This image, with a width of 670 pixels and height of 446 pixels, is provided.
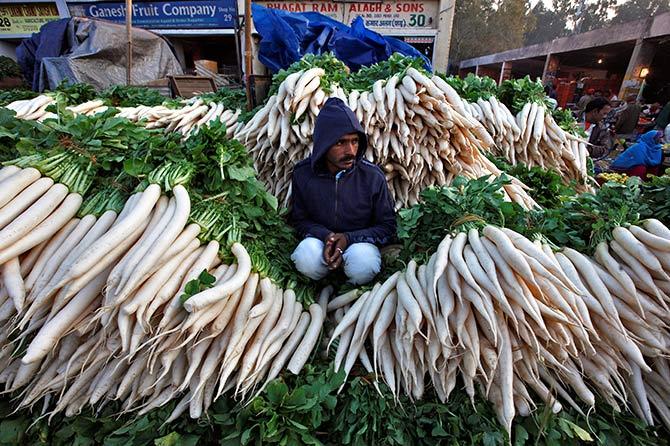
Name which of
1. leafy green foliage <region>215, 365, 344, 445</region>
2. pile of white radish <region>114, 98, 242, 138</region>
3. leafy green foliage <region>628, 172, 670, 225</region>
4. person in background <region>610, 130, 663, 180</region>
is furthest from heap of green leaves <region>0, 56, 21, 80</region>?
person in background <region>610, 130, 663, 180</region>

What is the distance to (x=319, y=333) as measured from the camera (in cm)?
175

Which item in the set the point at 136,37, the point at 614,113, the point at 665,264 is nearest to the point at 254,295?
the point at 665,264

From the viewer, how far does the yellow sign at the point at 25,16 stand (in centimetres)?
1152

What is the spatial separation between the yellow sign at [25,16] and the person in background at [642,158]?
51.6 ft

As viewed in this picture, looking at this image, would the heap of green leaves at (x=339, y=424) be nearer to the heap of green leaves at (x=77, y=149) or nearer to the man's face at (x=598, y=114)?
the heap of green leaves at (x=77, y=149)

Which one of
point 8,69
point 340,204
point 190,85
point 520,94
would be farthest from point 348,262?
point 8,69

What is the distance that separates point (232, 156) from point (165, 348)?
97 centimetres

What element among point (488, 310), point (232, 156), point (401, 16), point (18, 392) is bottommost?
point (18, 392)

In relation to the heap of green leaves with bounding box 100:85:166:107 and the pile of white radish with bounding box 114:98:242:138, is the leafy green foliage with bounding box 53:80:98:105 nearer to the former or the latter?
the heap of green leaves with bounding box 100:85:166:107

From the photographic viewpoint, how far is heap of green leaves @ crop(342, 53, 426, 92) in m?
2.74

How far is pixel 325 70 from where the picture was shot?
9.86ft

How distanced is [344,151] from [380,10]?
8.81m

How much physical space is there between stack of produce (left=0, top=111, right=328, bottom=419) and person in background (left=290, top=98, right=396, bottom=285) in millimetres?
326

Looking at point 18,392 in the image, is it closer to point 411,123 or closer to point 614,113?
point 411,123
